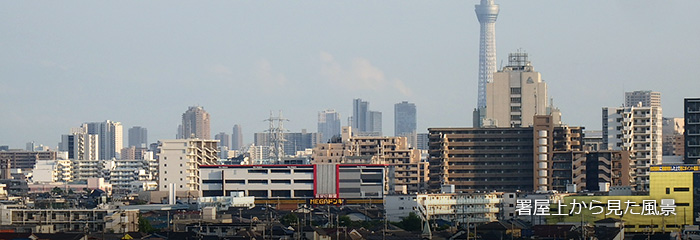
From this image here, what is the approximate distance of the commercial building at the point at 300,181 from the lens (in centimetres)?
14425

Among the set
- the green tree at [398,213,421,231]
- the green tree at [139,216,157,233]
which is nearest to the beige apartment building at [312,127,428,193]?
the green tree at [398,213,421,231]

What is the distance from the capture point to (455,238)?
279 feet

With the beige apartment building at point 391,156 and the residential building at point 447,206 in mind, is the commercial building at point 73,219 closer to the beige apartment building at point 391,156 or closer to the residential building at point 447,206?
the residential building at point 447,206

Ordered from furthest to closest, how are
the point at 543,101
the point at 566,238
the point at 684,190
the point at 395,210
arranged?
the point at 543,101 < the point at 395,210 < the point at 684,190 < the point at 566,238

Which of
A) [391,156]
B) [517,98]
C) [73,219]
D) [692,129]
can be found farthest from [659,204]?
[391,156]

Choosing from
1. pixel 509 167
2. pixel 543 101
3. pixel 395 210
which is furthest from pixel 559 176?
pixel 395 210

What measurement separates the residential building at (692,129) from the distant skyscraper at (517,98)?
4019 centimetres

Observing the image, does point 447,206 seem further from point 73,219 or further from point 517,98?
point 517,98

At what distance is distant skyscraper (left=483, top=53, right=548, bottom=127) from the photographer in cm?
16362

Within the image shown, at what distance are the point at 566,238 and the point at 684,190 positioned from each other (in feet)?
64.0

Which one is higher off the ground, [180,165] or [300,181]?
[180,165]

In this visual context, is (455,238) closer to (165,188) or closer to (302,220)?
(302,220)

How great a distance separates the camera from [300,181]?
145 meters

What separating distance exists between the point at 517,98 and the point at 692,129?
43.9 metres
